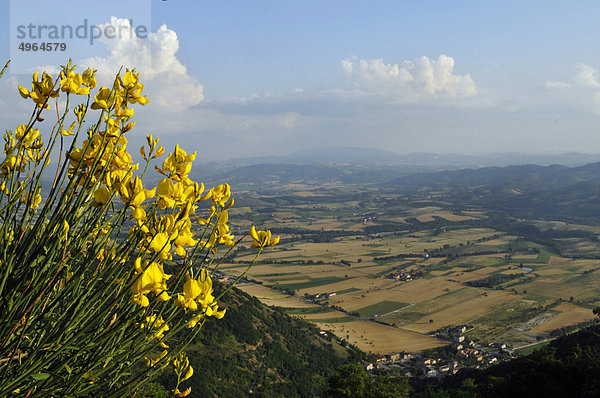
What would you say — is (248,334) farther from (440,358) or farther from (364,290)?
(364,290)

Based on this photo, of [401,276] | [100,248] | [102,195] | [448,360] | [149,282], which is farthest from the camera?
[401,276]

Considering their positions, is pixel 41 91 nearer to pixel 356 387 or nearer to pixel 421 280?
pixel 356 387

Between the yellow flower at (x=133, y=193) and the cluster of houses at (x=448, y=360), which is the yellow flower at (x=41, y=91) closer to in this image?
the yellow flower at (x=133, y=193)

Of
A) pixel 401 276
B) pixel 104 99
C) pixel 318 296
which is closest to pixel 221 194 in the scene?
pixel 104 99

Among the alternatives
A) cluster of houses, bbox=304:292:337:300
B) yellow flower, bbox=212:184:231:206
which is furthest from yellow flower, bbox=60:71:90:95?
cluster of houses, bbox=304:292:337:300

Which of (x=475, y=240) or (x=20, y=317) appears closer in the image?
(x=20, y=317)

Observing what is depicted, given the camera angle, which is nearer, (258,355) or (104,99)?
(104,99)

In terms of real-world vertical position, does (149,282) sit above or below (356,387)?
above

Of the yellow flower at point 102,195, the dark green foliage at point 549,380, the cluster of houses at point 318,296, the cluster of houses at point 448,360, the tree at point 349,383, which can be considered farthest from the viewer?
the cluster of houses at point 318,296

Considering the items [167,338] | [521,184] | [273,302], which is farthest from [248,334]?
[521,184]

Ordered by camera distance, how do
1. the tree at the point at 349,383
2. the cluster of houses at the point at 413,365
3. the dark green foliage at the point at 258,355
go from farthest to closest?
the cluster of houses at the point at 413,365 → the dark green foliage at the point at 258,355 → the tree at the point at 349,383

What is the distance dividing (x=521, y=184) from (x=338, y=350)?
19067cm

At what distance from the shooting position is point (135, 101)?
1.51m

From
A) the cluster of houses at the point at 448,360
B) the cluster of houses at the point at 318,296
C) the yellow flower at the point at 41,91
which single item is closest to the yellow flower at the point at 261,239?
the yellow flower at the point at 41,91
